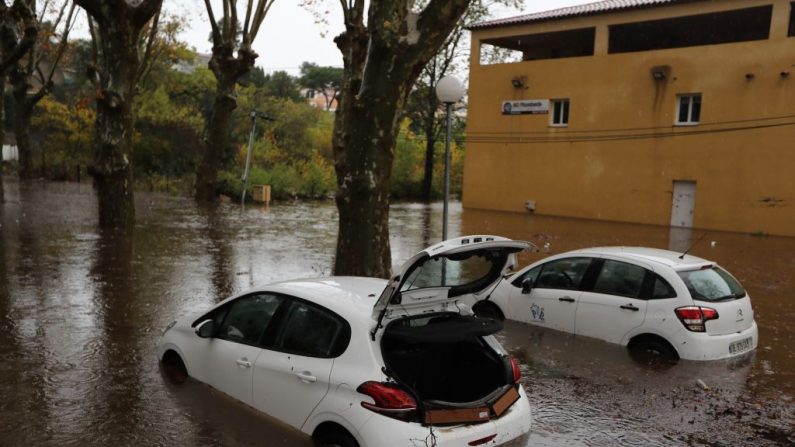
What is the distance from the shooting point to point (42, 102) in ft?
120

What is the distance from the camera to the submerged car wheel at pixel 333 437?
4.28 m

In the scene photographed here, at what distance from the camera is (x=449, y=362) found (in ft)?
16.4

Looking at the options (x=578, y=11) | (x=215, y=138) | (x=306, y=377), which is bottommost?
(x=306, y=377)

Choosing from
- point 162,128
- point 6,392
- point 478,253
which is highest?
point 162,128

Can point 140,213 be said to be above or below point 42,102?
below

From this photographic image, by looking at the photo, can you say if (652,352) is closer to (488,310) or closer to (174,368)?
(488,310)

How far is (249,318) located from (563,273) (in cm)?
454

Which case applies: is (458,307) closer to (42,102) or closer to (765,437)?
(765,437)

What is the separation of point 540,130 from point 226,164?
A: 18.6 m

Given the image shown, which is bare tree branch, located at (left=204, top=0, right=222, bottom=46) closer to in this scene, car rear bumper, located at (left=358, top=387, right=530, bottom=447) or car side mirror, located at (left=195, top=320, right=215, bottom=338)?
car side mirror, located at (left=195, top=320, right=215, bottom=338)

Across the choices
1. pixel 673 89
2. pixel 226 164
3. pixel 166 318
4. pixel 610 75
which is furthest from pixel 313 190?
pixel 166 318

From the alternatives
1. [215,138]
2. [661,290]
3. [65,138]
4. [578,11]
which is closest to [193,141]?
[65,138]

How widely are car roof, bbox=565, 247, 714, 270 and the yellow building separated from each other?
698 inches

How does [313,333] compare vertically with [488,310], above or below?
above
